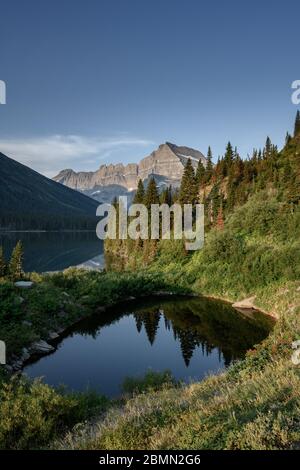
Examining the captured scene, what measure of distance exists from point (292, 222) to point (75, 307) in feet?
105

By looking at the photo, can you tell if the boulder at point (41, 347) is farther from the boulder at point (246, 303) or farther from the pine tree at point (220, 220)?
the pine tree at point (220, 220)

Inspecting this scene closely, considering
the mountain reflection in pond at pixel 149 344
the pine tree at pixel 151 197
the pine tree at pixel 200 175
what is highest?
the pine tree at pixel 200 175

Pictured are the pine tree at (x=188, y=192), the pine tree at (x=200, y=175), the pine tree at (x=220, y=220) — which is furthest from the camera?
the pine tree at (x=200, y=175)

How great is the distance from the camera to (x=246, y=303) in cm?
4178

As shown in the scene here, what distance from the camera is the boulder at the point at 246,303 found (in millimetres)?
41219

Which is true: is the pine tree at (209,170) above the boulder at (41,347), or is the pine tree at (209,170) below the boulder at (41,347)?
above

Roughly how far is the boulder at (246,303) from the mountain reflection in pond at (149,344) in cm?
107

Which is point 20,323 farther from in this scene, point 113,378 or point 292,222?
point 292,222

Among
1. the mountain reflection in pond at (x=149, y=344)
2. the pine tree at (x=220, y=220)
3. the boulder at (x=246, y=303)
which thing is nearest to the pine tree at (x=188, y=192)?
the pine tree at (x=220, y=220)

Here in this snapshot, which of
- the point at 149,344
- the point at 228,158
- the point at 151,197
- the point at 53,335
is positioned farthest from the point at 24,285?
the point at 228,158

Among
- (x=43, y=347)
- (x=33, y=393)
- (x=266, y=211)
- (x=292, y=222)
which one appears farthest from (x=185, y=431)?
(x=266, y=211)

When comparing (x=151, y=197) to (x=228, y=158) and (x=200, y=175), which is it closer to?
(x=200, y=175)

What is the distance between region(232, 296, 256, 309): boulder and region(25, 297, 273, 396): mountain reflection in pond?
1.07 metres

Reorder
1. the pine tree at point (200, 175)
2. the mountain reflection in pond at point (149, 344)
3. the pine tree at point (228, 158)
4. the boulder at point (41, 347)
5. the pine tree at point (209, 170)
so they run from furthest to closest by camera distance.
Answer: the pine tree at point (200, 175), the pine tree at point (209, 170), the pine tree at point (228, 158), the boulder at point (41, 347), the mountain reflection in pond at point (149, 344)
